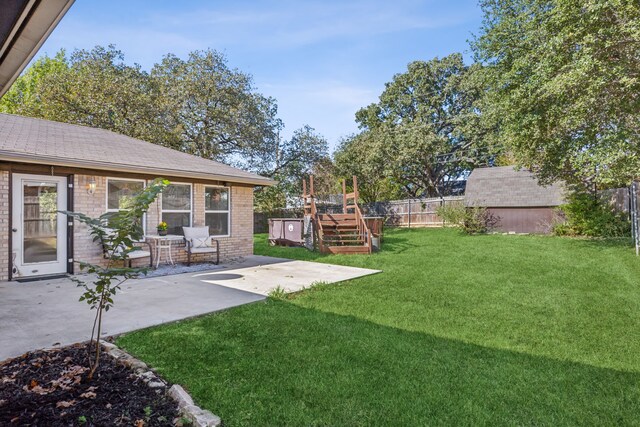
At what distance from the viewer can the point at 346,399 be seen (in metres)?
2.54

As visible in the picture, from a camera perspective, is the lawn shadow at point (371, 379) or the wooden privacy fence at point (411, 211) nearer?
the lawn shadow at point (371, 379)

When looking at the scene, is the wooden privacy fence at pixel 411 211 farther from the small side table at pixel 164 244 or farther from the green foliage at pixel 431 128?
the small side table at pixel 164 244

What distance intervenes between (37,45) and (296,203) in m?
19.6

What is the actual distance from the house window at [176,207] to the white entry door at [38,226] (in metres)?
2.10

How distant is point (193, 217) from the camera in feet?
30.1

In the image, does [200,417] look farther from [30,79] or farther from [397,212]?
[30,79]

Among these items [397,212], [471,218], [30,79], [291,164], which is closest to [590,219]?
[471,218]

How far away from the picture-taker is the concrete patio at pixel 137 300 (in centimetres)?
377

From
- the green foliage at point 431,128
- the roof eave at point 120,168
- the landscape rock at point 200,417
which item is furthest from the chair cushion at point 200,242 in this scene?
the green foliage at point 431,128

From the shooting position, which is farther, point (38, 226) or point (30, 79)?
point (30, 79)

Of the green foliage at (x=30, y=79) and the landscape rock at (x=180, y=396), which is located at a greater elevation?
the green foliage at (x=30, y=79)

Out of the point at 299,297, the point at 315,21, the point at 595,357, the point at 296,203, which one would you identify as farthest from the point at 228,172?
the point at 296,203

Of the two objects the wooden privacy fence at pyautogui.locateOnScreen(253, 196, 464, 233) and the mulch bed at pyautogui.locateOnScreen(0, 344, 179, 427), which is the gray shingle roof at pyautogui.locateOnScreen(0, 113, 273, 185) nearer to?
the mulch bed at pyautogui.locateOnScreen(0, 344, 179, 427)

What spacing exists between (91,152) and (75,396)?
6.82 metres
